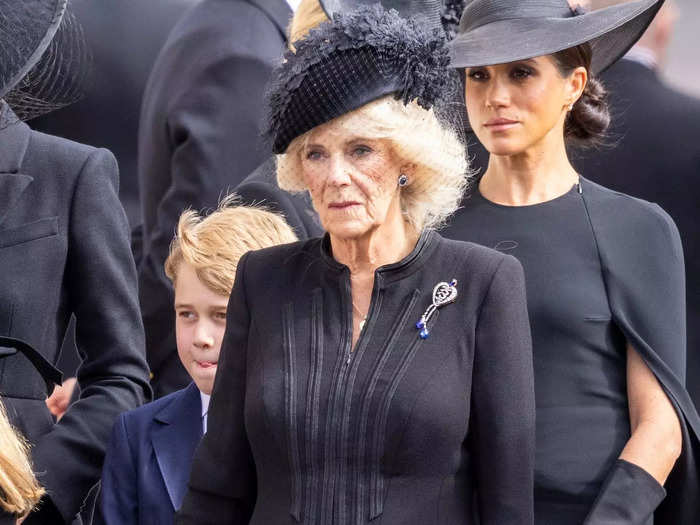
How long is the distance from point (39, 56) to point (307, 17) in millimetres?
1189

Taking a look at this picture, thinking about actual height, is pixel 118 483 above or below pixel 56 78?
below

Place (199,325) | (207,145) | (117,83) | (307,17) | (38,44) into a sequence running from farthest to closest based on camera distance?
(117,83) < (207,145) < (307,17) < (199,325) < (38,44)

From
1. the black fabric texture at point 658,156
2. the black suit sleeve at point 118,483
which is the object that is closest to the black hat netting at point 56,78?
the black suit sleeve at point 118,483

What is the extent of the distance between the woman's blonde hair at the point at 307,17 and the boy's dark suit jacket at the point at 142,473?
41.2 inches

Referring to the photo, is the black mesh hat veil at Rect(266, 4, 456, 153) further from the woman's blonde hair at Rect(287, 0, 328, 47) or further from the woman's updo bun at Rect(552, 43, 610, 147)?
the woman's blonde hair at Rect(287, 0, 328, 47)

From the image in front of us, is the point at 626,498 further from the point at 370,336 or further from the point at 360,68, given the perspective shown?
the point at 360,68

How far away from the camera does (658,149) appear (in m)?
4.58

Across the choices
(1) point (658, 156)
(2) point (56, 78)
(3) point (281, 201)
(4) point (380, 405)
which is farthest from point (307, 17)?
(4) point (380, 405)

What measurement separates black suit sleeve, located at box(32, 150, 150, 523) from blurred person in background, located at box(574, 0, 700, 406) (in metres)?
1.73

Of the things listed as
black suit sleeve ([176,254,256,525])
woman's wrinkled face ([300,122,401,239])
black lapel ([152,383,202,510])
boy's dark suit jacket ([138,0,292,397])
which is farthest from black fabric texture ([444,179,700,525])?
boy's dark suit jacket ([138,0,292,397])

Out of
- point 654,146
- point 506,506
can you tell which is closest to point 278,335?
point 506,506

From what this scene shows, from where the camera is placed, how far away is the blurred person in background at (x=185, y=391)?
11.2 ft

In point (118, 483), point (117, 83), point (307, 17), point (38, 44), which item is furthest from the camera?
point (117, 83)

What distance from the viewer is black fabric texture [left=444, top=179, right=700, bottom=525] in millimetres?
3227
